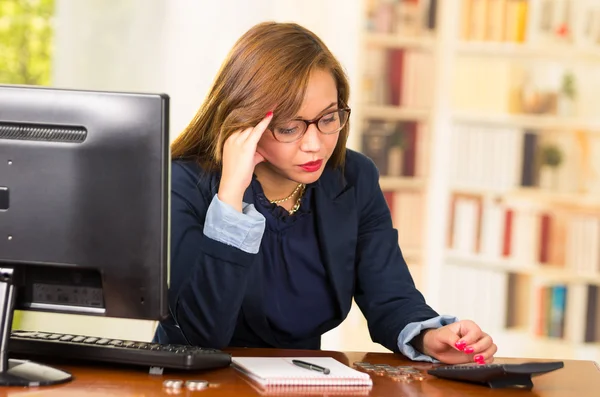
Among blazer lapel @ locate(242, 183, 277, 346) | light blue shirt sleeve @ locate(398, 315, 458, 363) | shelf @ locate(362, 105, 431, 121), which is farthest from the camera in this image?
shelf @ locate(362, 105, 431, 121)

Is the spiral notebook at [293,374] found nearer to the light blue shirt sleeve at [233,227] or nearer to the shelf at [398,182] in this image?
the light blue shirt sleeve at [233,227]

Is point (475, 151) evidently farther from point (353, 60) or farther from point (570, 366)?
point (570, 366)

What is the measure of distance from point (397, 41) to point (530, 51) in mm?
620

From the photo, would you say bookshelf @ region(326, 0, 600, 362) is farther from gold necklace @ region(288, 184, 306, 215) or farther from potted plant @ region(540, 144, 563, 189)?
gold necklace @ region(288, 184, 306, 215)

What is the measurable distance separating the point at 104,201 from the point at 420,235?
127 inches

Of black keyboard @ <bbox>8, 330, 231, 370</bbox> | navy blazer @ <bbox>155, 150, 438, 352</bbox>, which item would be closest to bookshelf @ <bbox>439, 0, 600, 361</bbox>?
navy blazer @ <bbox>155, 150, 438, 352</bbox>

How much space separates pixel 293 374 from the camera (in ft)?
5.08

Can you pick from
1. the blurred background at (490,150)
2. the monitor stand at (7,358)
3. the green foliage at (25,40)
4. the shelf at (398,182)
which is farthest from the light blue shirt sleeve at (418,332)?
the green foliage at (25,40)

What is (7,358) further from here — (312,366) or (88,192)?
(312,366)

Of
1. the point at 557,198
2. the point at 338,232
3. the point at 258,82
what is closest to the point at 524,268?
the point at 557,198

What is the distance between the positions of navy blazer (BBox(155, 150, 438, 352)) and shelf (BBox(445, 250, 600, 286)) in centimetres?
240

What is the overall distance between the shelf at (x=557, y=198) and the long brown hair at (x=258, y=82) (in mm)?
2581

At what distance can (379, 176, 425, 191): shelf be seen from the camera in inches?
178

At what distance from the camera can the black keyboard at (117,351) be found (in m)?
1.56
